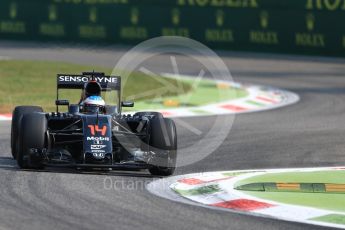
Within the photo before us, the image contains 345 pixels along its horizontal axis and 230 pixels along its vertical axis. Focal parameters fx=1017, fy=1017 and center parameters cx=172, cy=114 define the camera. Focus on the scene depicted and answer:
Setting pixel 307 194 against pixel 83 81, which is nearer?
pixel 307 194

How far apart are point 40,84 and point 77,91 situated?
1.01 meters

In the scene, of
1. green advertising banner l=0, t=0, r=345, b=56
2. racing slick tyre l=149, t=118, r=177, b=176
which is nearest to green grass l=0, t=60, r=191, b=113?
green advertising banner l=0, t=0, r=345, b=56

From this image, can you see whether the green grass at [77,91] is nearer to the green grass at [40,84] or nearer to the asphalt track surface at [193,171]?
Answer: the green grass at [40,84]

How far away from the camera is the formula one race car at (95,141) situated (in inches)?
502

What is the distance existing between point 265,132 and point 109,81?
4326 mm

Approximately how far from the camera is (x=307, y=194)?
1169 cm

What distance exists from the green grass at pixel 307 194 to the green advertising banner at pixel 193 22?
2108 centimetres

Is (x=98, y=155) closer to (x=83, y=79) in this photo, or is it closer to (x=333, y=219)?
(x=83, y=79)

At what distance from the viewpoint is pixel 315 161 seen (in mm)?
14734

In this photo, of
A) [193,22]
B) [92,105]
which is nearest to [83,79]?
[92,105]

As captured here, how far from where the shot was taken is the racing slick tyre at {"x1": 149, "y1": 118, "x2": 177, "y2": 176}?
12.9 meters

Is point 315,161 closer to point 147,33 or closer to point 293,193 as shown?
point 293,193


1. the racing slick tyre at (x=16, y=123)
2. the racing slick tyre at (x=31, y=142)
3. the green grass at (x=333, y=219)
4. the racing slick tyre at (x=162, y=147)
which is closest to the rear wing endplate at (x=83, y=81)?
the racing slick tyre at (x=16, y=123)

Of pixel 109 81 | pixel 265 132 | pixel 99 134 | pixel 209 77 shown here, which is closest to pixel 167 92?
pixel 209 77
